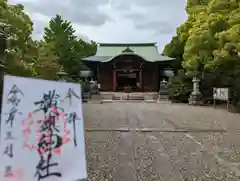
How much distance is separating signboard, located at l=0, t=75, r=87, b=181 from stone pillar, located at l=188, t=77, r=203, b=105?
55.2 ft

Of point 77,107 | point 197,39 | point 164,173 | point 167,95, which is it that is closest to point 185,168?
point 164,173

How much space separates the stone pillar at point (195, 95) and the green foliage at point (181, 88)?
1056 millimetres

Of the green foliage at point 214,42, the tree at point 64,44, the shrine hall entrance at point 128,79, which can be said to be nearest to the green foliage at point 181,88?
the green foliage at point 214,42

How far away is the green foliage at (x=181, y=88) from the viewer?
67.8ft

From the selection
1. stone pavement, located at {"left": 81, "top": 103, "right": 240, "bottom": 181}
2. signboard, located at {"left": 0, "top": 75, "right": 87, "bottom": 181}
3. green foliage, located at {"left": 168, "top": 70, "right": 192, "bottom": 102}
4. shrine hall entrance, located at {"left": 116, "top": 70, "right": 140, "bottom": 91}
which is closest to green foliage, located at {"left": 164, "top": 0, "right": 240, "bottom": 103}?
green foliage, located at {"left": 168, "top": 70, "right": 192, "bottom": 102}

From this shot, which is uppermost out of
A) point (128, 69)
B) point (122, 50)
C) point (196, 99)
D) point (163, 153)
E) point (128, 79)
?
point (122, 50)

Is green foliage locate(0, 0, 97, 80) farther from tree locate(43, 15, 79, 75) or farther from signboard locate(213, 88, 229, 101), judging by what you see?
signboard locate(213, 88, 229, 101)

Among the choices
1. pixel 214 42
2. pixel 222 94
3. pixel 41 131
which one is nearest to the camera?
pixel 41 131

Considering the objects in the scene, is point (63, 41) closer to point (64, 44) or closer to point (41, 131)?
point (64, 44)

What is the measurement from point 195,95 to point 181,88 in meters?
1.82

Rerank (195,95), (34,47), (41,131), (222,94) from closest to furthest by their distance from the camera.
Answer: (41,131) → (34,47) → (222,94) → (195,95)

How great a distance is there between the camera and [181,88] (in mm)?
20797

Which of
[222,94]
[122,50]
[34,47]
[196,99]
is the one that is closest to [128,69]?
[122,50]

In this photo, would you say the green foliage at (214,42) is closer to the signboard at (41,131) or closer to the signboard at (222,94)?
the signboard at (222,94)
